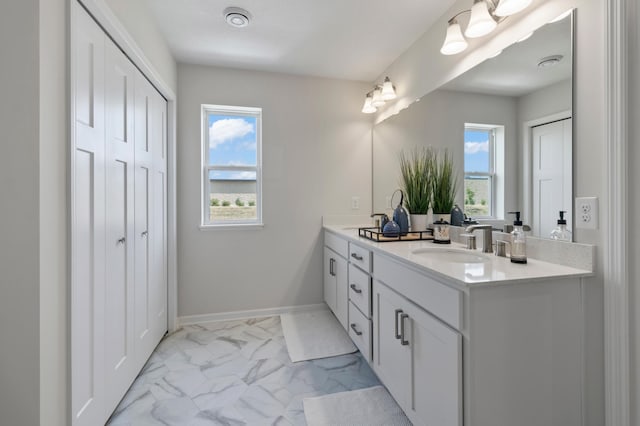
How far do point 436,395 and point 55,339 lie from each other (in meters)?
1.47

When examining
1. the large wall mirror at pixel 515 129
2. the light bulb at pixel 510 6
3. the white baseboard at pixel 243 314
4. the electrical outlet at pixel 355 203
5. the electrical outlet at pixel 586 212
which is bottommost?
the white baseboard at pixel 243 314

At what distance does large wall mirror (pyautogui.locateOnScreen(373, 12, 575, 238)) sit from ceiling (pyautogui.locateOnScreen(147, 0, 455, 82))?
0.57m

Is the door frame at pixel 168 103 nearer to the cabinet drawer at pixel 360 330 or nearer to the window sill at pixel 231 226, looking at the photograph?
the window sill at pixel 231 226

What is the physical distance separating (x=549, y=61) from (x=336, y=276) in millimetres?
1964

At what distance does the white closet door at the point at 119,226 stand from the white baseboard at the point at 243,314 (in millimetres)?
871

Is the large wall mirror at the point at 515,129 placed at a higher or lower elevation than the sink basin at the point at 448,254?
higher

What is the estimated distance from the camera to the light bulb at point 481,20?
57.4 inches

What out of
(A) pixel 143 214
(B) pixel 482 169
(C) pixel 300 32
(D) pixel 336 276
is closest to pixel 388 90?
(C) pixel 300 32

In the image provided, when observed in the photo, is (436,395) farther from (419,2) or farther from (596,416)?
(419,2)

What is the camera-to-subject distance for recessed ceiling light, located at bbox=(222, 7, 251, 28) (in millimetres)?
1922

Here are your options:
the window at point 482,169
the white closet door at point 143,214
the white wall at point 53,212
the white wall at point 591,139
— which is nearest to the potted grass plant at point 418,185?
the window at point 482,169

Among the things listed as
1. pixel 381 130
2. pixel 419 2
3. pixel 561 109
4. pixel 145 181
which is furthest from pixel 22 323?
pixel 381 130

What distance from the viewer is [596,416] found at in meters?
1.14

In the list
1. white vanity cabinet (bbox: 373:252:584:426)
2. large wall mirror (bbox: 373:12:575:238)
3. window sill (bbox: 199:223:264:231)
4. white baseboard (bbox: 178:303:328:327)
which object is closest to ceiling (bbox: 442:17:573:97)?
large wall mirror (bbox: 373:12:575:238)
